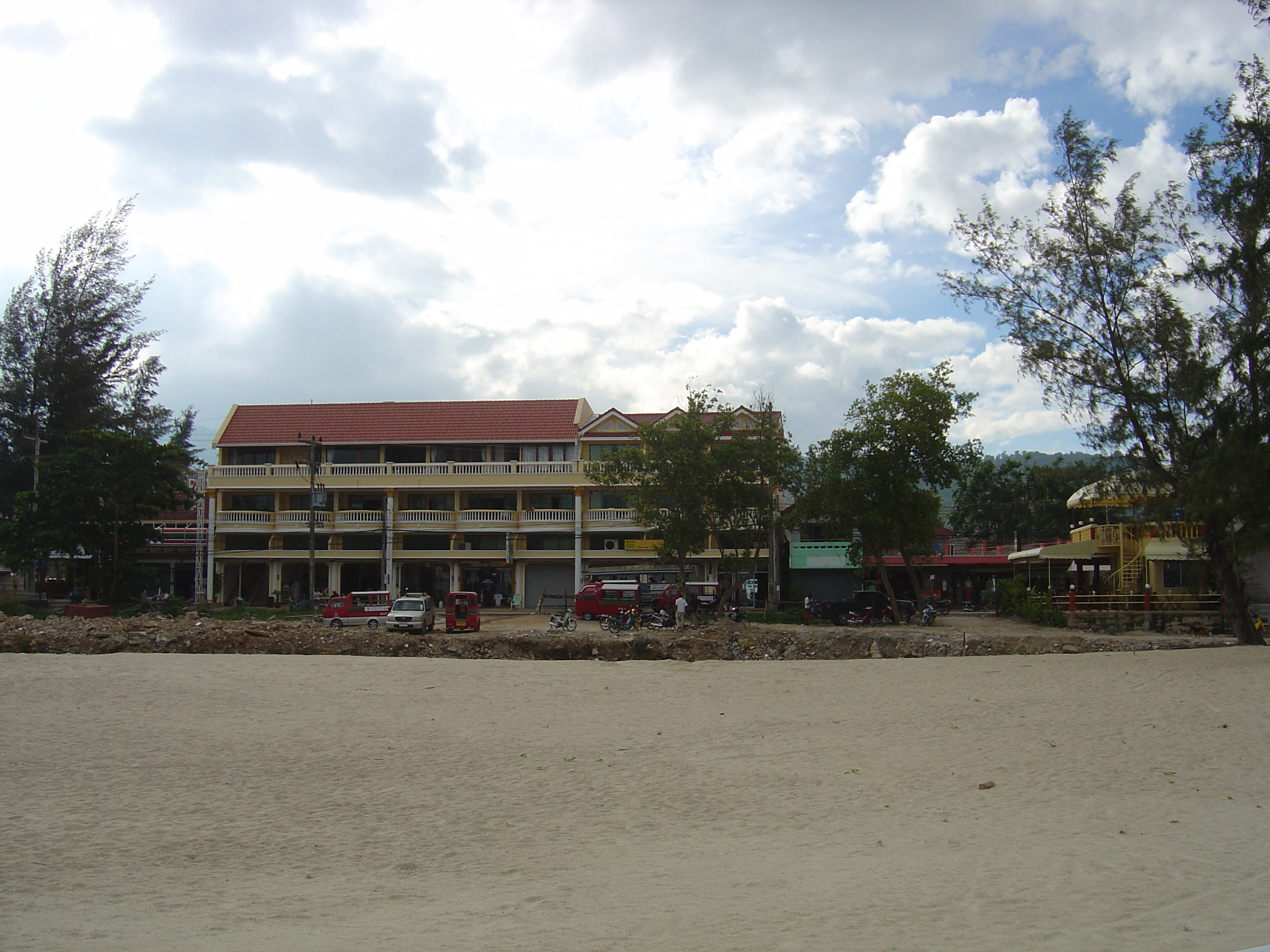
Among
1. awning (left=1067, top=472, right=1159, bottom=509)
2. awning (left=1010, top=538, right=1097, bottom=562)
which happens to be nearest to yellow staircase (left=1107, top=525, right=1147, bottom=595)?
awning (left=1010, top=538, right=1097, bottom=562)

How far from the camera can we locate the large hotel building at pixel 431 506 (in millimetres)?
50219

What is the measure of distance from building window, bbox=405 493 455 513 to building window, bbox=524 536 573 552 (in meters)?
5.26

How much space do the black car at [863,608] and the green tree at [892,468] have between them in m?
0.55

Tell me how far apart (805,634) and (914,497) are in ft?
39.8

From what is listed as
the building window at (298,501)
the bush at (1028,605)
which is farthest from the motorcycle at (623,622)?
the building window at (298,501)

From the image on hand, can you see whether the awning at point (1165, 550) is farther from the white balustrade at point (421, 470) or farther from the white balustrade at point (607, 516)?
the white balustrade at point (421, 470)

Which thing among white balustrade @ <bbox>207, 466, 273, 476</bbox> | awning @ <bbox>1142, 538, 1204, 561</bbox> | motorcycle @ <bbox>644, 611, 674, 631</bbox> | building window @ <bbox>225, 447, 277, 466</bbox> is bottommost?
motorcycle @ <bbox>644, 611, 674, 631</bbox>

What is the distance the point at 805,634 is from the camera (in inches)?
1180

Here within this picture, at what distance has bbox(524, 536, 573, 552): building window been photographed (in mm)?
50719

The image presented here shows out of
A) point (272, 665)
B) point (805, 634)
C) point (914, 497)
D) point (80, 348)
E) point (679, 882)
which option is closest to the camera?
point (679, 882)

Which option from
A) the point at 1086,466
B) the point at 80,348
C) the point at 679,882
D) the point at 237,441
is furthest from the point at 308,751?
the point at 80,348

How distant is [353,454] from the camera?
53.7m

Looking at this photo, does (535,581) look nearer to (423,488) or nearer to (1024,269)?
(423,488)

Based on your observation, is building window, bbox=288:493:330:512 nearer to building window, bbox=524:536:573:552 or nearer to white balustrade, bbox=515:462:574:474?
white balustrade, bbox=515:462:574:474
